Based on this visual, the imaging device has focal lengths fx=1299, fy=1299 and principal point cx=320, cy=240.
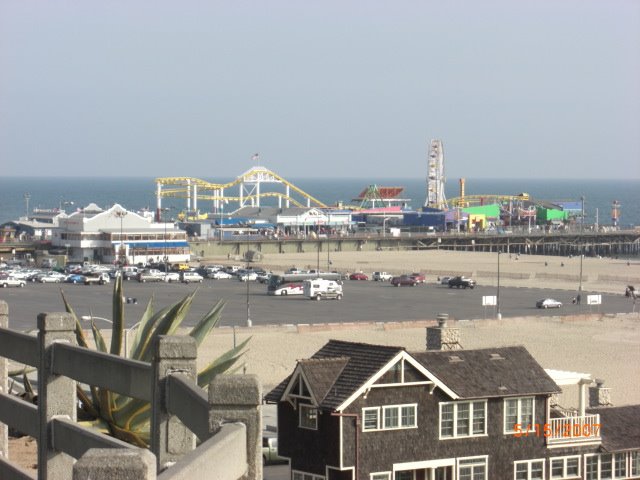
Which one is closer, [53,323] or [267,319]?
[53,323]

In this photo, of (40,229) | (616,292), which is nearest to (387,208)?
(40,229)

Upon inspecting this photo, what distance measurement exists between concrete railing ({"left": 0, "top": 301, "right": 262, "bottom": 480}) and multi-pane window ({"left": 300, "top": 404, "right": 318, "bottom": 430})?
31.4 ft

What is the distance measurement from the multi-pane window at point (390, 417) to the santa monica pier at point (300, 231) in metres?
72.9

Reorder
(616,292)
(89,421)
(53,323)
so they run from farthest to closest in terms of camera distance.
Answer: (616,292)
(89,421)
(53,323)

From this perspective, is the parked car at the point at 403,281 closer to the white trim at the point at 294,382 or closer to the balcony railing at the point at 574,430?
the balcony railing at the point at 574,430

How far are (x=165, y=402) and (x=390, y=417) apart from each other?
39.3 feet

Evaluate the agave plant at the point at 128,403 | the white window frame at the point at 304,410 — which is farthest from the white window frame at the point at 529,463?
the agave plant at the point at 128,403

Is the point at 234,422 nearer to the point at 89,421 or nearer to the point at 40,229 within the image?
the point at 89,421

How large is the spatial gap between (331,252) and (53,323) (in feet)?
365

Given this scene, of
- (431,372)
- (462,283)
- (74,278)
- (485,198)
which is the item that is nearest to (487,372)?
(431,372)

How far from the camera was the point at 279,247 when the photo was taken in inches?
4609

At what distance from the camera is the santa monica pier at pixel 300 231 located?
330 ft

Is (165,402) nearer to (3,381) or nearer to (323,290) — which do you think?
(3,381)

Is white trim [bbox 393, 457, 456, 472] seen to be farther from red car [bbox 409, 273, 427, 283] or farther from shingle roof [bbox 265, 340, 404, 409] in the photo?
red car [bbox 409, 273, 427, 283]
